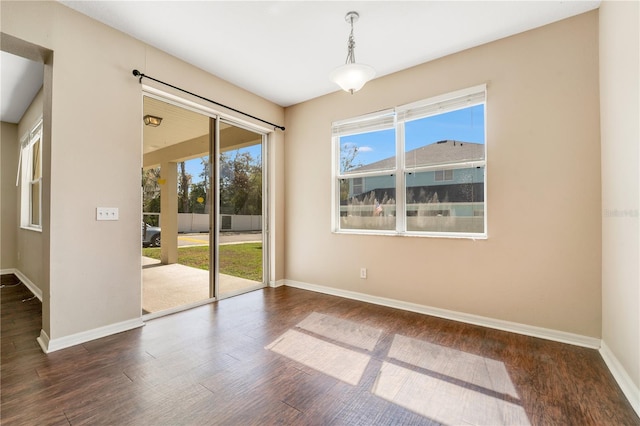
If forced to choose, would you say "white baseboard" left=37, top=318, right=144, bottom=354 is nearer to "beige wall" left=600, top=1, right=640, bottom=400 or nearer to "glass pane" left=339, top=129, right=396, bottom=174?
"glass pane" left=339, top=129, right=396, bottom=174

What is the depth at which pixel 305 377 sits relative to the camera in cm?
198

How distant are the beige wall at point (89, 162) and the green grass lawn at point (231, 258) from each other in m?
0.45

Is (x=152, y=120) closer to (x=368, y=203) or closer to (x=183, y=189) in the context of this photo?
(x=183, y=189)

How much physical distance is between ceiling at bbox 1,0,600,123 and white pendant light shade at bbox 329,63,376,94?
0.53 metres

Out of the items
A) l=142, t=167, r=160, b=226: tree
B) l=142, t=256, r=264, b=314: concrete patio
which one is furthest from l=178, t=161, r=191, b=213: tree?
l=142, t=256, r=264, b=314: concrete patio

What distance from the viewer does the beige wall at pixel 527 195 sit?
244 centimetres

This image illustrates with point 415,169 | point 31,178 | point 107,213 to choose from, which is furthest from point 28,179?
point 415,169

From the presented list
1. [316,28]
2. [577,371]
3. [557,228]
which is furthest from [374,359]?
[316,28]

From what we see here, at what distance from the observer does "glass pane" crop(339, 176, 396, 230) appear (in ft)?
11.9

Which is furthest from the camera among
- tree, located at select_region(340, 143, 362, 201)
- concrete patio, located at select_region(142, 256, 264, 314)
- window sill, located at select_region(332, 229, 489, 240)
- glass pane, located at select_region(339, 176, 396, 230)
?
tree, located at select_region(340, 143, 362, 201)

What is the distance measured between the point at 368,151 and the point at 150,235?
9.36ft

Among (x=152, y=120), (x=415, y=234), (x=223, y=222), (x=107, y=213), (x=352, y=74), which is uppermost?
(x=352, y=74)

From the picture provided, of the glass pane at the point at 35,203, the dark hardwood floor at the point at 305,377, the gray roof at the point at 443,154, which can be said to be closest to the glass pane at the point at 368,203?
the gray roof at the point at 443,154

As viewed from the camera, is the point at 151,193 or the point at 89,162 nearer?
the point at 89,162
